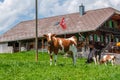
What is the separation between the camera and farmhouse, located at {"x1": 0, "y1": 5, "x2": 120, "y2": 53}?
200ft

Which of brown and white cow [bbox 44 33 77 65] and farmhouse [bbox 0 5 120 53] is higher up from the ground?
farmhouse [bbox 0 5 120 53]

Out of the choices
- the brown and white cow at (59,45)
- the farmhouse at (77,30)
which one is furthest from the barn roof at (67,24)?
the brown and white cow at (59,45)

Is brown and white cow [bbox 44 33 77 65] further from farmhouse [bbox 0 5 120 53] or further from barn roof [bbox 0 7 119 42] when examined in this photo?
barn roof [bbox 0 7 119 42]

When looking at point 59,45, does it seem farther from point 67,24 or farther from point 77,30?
point 67,24

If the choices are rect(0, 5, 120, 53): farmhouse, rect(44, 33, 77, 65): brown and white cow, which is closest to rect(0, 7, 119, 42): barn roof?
rect(0, 5, 120, 53): farmhouse

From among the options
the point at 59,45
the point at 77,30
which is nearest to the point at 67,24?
the point at 77,30

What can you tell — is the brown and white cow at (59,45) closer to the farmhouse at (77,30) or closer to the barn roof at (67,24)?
the farmhouse at (77,30)

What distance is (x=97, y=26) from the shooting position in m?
58.9

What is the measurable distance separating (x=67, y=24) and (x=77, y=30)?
→ 486 centimetres

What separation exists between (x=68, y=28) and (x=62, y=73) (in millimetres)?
47786

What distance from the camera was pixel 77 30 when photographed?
198 feet

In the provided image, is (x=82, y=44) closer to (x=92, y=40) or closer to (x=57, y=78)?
(x=92, y=40)

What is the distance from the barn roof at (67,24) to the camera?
200 ft

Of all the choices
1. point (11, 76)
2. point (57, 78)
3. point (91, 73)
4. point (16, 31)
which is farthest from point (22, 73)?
point (16, 31)
